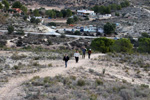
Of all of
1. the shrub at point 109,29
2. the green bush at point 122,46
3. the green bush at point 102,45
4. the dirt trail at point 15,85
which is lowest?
the shrub at point 109,29

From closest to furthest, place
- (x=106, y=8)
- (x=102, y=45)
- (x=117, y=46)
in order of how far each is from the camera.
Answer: (x=117, y=46) → (x=102, y=45) → (x=106, y=8)

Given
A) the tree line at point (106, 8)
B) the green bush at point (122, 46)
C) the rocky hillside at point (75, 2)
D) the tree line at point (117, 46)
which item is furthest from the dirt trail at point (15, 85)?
the rocky hillside at point (75, 2)

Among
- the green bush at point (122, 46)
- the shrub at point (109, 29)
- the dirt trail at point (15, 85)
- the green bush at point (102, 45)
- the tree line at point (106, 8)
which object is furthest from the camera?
the tree line at point (106, 8)

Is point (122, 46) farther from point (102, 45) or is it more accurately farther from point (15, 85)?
point (15, 85)

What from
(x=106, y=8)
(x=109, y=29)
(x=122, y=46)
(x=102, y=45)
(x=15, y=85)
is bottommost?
(x=109, y=29)

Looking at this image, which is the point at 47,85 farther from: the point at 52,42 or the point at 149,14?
the point at 149,14

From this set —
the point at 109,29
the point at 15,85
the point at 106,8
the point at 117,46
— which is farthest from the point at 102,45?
the point at 106,8

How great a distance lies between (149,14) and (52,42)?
48.1 m

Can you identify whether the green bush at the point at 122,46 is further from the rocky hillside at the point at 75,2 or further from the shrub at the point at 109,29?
the rocky hillside at the point at 75,2

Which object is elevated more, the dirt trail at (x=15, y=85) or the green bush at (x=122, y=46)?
the dirt trail at (x=15, y=85)

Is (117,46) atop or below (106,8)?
atop

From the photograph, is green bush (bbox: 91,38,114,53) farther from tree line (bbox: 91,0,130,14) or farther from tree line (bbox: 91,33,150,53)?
tree line (bbox: 91,0,130,14)

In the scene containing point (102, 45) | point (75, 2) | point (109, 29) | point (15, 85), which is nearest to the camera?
point (15, 85)

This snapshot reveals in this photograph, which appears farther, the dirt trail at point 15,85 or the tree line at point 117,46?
the tree line at point 117,46
